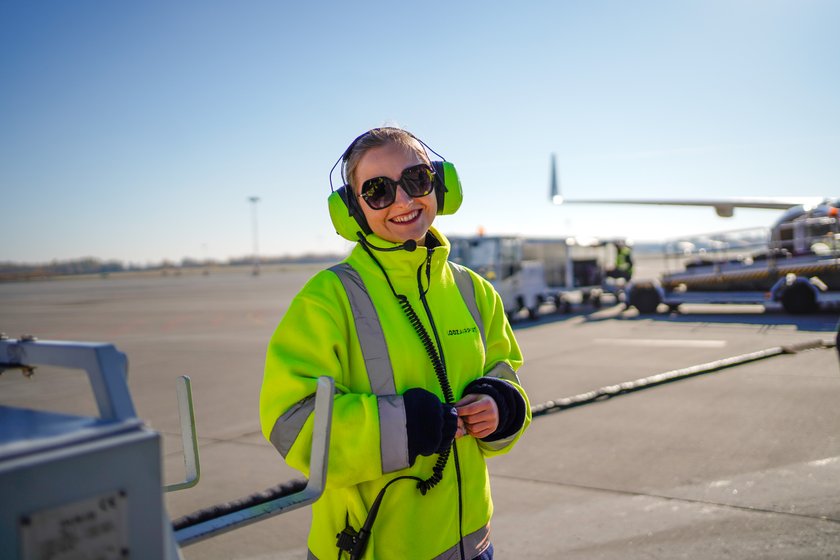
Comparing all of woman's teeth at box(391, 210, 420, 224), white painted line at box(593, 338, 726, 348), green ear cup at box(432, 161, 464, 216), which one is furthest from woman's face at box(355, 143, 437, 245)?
white painted line at box(593, 338, 726, 348)

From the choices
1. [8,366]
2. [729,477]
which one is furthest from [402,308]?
[729,477]

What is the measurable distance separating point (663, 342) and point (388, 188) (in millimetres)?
10383

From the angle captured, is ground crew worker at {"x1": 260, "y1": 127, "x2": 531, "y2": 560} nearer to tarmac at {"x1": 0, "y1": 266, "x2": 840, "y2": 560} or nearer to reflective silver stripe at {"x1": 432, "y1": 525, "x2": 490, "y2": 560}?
reflective silver stripe at {"x1": 432, "y1": 525, "x2": 490, "y2": 560}

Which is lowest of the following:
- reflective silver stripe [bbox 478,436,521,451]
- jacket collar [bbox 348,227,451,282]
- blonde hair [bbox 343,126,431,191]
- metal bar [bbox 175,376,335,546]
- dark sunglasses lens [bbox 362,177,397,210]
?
reflective silver stripe [bbox 478,436,521,451]

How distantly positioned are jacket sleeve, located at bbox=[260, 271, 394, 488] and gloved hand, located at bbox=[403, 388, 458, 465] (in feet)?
0.27

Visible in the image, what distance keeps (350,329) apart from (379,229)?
0.36 meters

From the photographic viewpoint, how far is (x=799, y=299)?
1448 cm

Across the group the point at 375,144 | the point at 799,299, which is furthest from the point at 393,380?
the point at 799,299

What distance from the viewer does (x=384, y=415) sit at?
63.5 inches

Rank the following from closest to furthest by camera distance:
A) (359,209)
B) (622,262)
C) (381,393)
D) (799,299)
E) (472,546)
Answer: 1. (381,393)
2. (472,546)
3. (359,209)
4. (799,299)
5. (622,262)

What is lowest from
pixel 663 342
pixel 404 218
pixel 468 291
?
pixel 663 342

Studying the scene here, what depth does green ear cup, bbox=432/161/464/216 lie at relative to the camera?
220 cm

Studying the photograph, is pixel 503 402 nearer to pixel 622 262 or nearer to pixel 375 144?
pixel 375 144

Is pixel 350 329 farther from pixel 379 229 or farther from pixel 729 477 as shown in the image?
pixel 729 477
